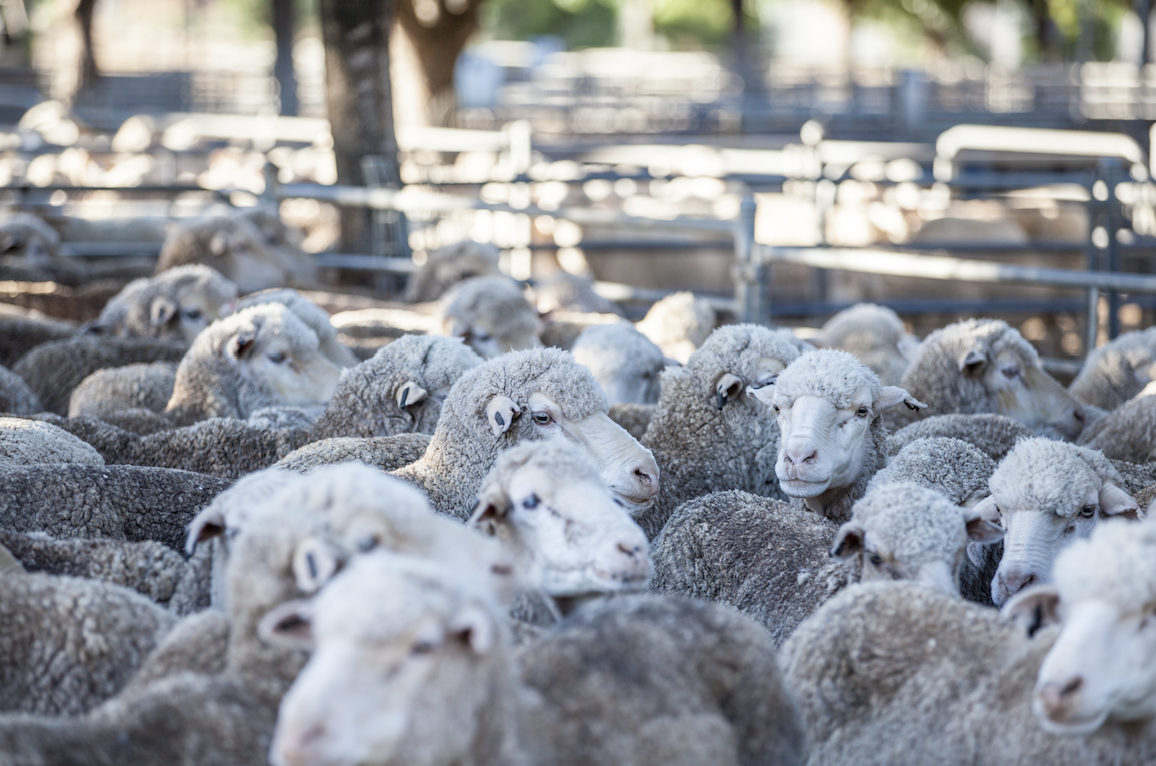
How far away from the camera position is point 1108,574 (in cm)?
230

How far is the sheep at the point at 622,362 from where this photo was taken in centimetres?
538

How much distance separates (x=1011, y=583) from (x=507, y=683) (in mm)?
1677

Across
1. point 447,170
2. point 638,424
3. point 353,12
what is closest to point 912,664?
point 638,424

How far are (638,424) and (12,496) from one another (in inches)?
89.1

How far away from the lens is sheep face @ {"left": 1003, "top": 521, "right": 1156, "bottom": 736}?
2.22 m

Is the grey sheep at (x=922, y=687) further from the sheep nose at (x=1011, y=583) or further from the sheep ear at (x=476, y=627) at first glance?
the sheep ear at (x=476, y=627)

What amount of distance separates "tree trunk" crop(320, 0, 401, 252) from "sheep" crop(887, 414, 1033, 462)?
18.7ft

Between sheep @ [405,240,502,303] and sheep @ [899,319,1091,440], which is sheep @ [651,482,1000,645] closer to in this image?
sheep @ [899,319,1091,440]

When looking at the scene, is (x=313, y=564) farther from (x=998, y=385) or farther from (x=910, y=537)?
(x=998, y=385)

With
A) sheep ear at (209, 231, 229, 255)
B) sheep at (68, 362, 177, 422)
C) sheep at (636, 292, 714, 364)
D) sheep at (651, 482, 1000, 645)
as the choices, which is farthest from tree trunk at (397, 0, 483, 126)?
sheep at (651, 482, 1000, 645)

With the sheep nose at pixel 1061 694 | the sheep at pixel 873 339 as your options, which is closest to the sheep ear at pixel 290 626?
the sheep nose at pixel 1061 694

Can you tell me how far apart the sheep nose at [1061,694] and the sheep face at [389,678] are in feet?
3.23

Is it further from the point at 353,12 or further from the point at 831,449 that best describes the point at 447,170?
the point at 831,449

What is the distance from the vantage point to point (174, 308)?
645 cm
